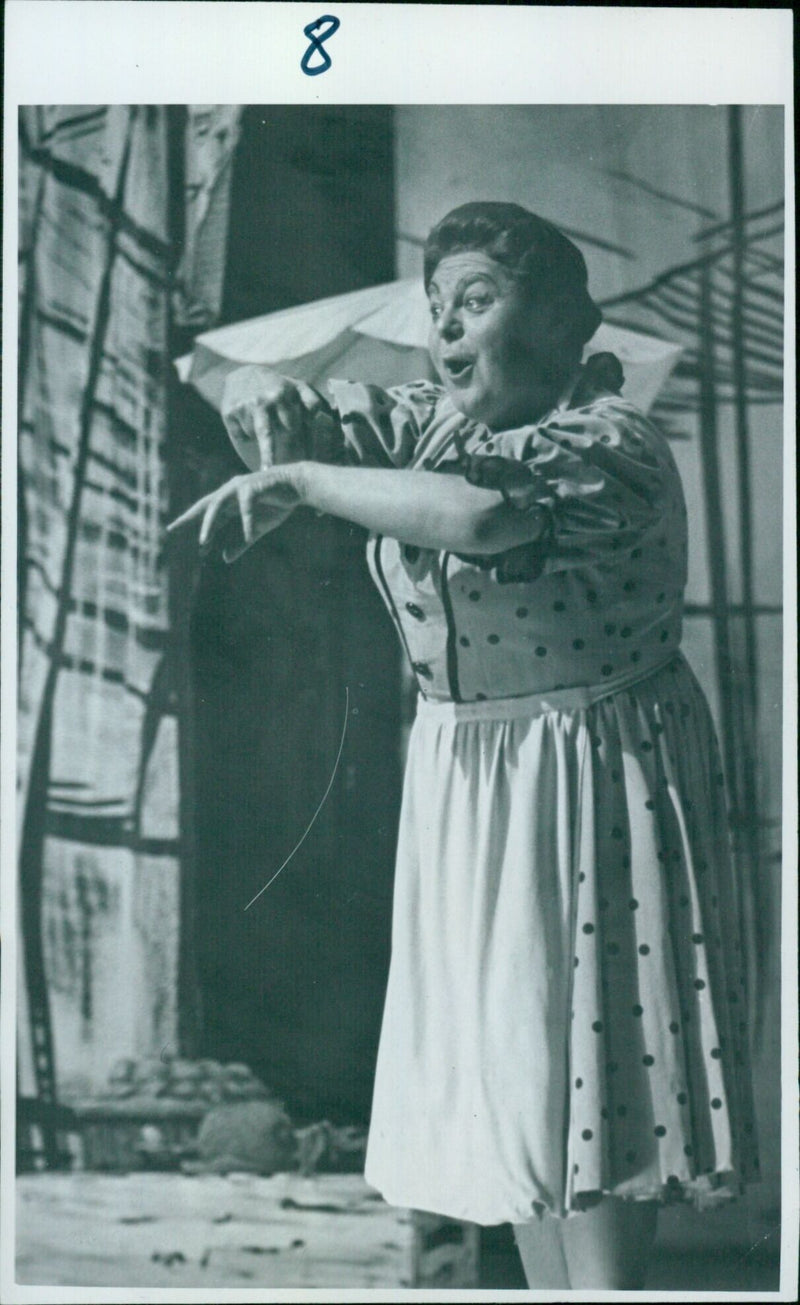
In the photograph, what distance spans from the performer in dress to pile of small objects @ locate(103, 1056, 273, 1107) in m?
0.21

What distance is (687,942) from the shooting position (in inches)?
81.1

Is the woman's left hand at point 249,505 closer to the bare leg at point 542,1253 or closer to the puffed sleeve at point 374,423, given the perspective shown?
the puffed sleeve at point 374,423

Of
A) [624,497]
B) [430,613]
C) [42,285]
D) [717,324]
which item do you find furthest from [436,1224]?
[42,285]

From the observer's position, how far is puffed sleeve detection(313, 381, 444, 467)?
213cm

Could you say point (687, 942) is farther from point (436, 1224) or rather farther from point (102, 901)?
point (102, 901)

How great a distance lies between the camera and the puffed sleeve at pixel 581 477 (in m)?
2.04

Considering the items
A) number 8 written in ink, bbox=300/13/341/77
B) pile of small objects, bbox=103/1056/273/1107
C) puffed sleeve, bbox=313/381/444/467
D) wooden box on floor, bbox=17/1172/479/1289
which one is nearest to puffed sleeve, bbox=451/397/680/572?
puffed sleeve, bbox=313/381/444/467

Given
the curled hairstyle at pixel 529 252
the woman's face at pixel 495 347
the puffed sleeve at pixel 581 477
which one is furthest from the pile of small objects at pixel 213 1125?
the curled hairstyle at pixel 529 252

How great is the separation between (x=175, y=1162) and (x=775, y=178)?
1.80m

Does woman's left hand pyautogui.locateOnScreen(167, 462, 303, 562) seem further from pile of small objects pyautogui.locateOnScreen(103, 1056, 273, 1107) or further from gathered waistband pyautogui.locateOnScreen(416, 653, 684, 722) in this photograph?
pile of small objects pyautogui.locateOnScreen(103, 1056, 273, 1107)

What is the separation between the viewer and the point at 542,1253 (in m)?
2.08

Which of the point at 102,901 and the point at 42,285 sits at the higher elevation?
the point at 42,285

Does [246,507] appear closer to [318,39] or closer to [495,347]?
[495,347]

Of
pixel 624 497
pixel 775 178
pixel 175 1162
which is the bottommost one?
pixel 175 1162
